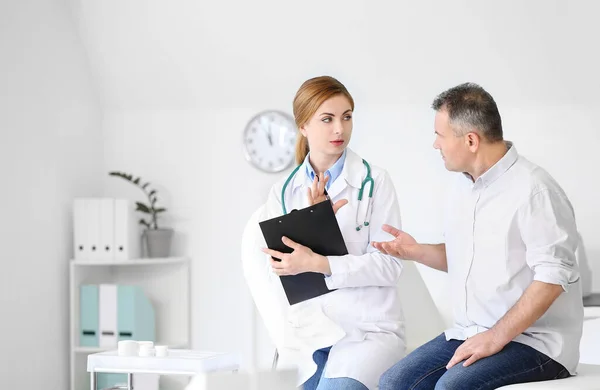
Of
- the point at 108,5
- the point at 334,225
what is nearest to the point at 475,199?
the point at 334,225

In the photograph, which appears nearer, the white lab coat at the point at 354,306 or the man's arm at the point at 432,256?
the white lab coat at the point at 354,306

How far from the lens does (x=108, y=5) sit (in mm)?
4250

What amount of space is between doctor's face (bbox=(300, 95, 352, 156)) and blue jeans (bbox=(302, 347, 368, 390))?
1.76 ft

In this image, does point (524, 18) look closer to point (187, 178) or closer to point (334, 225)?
point (187, 178)

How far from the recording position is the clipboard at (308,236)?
6.84 ft

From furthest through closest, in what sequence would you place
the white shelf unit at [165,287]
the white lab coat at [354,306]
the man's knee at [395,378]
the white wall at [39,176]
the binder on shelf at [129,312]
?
the white shelf unit at [165,287] → the binder on shelf at [129,312] → the white wall at [39,176] → the white lab coat at [354,306] → the man's knee at [395,378]

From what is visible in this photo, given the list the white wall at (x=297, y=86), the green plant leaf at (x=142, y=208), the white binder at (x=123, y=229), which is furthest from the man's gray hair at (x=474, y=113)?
the green plant leaf at (x=142, y=208)

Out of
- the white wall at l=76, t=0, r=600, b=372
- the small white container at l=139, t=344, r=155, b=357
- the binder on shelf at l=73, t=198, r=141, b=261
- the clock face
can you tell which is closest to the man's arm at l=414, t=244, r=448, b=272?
the small white container at l=139, t=344, r=155, b=357

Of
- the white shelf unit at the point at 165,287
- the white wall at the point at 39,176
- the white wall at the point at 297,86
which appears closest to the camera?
the white wall at the point at 39,176

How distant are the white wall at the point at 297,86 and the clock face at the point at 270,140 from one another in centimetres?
7

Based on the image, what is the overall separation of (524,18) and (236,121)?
1551 millimetres

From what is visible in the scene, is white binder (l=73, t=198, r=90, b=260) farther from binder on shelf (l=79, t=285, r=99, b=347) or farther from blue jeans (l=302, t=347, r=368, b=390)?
blue jeans (l=302, t=347, r=368, b=390)

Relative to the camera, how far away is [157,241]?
4.32 meters

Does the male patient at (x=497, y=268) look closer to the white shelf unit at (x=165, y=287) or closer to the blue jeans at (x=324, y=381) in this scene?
the blue jeans at (x=324, y=381)
